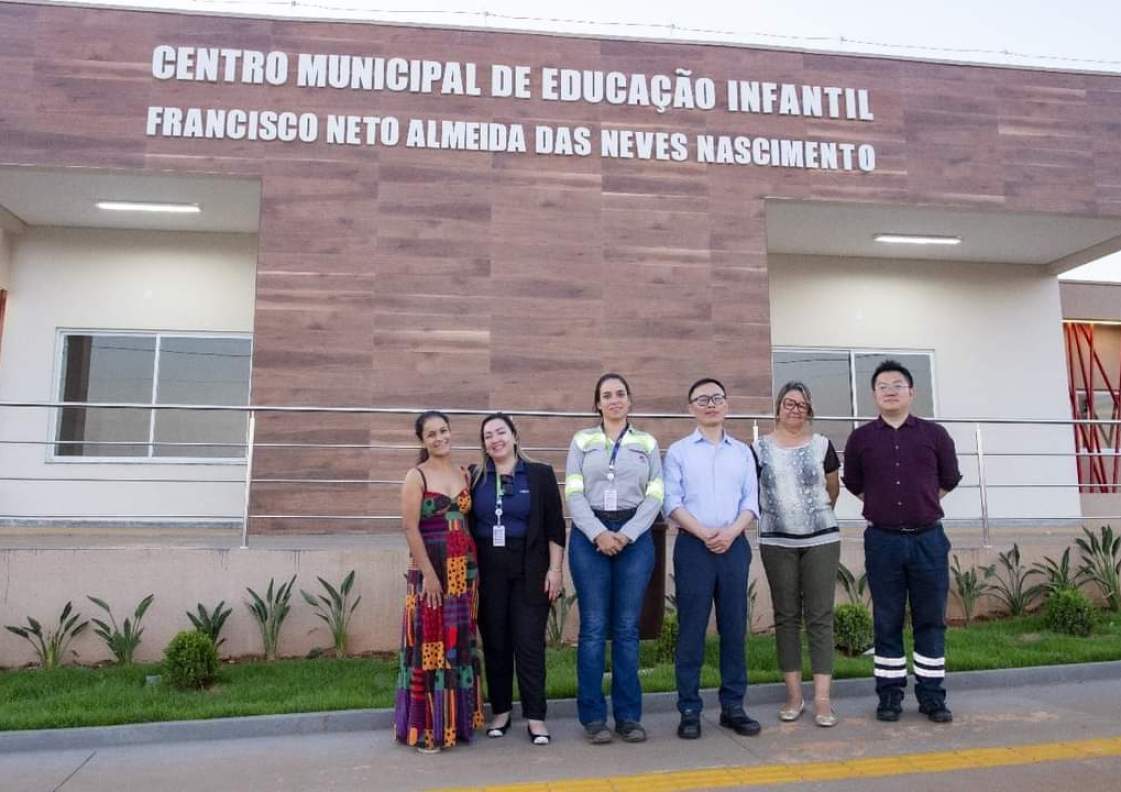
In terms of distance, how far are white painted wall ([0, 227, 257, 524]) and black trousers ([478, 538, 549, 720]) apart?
550 centimetres

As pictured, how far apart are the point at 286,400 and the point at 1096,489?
35.7 ft

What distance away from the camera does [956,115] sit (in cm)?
906

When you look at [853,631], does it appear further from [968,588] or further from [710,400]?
[710,400]

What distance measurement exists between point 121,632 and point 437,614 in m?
2.78

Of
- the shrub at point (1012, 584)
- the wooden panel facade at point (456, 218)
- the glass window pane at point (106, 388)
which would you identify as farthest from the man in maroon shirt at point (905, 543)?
the glass window pane at point (106, 388)

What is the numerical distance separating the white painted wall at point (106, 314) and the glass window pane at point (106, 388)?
0.17 metres

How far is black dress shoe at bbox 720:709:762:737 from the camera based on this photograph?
13.7 feet

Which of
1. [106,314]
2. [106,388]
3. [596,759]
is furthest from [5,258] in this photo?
[596,759]

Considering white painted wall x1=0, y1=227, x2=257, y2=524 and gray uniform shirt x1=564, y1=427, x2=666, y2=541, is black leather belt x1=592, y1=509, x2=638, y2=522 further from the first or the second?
white painted wall x1=0, y1=227, x2=257, y2=524

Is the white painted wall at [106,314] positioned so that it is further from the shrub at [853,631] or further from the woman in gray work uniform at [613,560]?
the shrub at [853,631]

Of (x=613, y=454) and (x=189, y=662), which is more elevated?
(x=613, y=454)

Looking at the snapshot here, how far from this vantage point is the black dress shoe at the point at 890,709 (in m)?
4.40

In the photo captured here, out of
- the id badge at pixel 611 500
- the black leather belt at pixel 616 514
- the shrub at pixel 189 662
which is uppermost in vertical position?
the id badge at pixel 611 500

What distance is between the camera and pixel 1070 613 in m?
5.98
